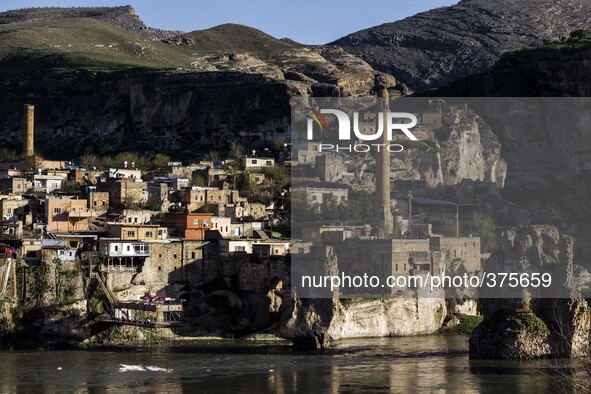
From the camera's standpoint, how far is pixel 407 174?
3578 inches

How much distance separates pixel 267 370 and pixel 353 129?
4254 cm

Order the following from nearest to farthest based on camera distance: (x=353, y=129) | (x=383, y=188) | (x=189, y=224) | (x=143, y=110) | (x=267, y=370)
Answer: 1. (x=267, y=370)
2. (x=189, y=224)
3. (x=383, y=188)
4. (x=353, y=129)
5. (x=143, y=110)

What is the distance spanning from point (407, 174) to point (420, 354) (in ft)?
116

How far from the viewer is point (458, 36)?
172125 mm

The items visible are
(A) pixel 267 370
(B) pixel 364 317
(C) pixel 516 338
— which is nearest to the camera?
(A) pixel 267 370

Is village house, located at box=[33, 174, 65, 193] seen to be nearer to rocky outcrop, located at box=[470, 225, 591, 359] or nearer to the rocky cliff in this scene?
the rocky cliff

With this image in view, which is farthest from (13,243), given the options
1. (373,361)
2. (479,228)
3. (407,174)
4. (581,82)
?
(581,82)

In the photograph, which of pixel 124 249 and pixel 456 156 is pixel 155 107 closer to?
pixel 456 156

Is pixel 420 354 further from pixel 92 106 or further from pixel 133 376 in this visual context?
pixel 92 106

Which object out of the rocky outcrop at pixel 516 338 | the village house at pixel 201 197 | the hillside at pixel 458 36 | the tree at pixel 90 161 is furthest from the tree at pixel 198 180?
the hillside at pixel 458 36

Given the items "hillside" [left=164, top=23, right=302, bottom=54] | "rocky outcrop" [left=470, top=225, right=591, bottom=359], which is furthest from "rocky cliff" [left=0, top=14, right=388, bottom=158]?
"rocky outcrop" [left=470, top=225, right=591, bottom=359]

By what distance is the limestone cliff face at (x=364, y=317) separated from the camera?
5953 centimetres

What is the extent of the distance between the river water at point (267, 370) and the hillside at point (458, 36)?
10167 centimetres

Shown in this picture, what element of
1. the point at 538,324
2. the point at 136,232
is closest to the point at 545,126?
the point at 136,232
